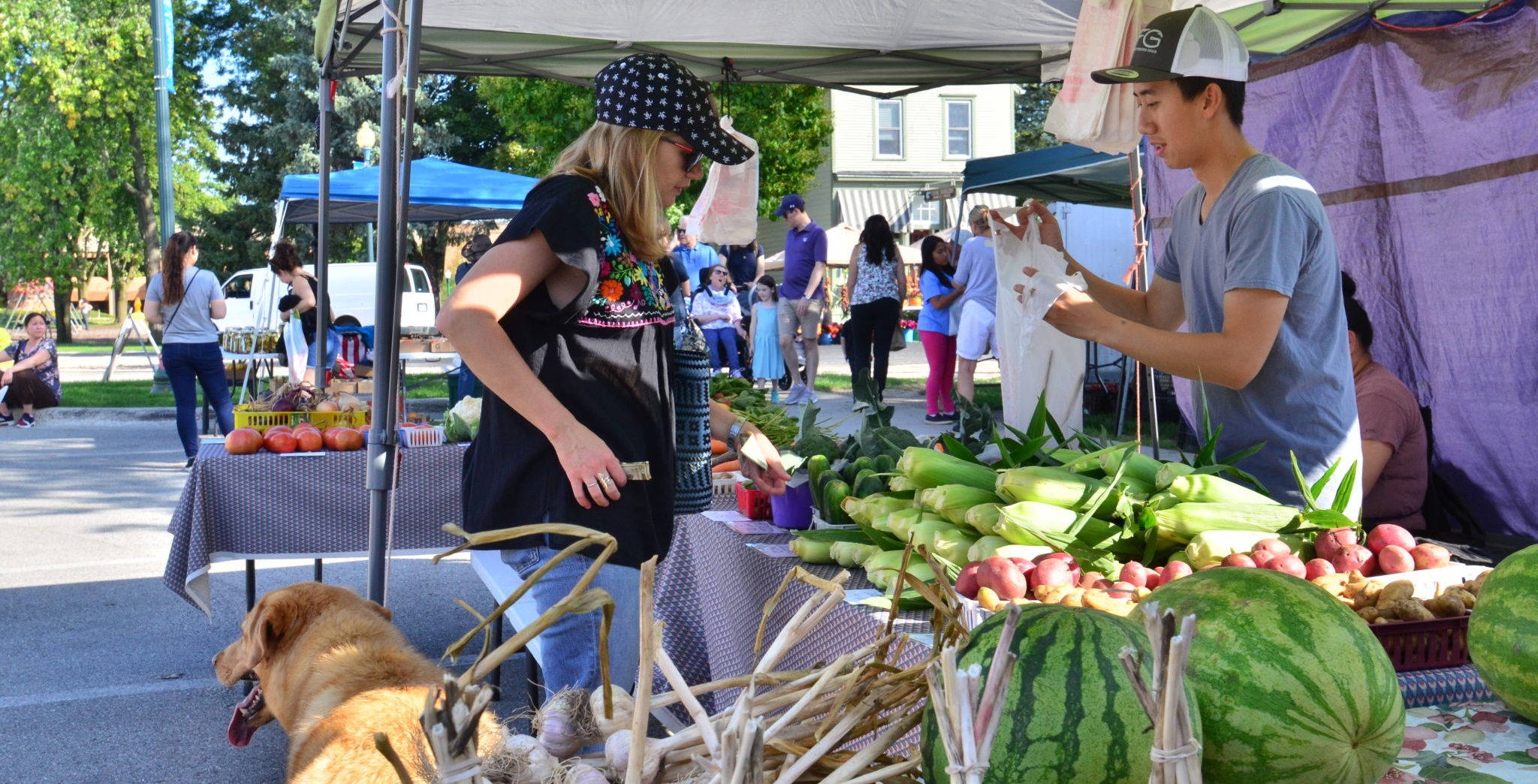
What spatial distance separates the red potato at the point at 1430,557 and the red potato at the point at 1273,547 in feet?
0.76

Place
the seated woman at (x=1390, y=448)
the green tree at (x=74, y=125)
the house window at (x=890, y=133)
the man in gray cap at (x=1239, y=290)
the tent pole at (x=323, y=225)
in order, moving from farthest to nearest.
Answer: the house window at (x=890, y=133) → the green tree at (x=74, y=125) → the tent pole at (x=323, y=225) → the seated woman at (x=1390, y=448) → the man in gray cap at (x=1239, y=290)

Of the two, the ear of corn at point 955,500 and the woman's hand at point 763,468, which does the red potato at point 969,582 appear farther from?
the woman's hand at point 763,468

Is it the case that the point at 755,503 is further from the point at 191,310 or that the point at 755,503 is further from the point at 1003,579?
Answer: the point at 191,310

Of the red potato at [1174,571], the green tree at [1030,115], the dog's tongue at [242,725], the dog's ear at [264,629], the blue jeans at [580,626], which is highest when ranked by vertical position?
the green tree at [1030,115]

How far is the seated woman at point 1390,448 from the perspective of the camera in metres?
4.48

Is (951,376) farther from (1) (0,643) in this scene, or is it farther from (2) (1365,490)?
(1) (0,643)

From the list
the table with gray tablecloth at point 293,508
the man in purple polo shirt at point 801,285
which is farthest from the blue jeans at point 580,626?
the man in purple polo shirt at point 801,285

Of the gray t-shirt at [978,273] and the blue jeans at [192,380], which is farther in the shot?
the gray t-shirt at [978,273]

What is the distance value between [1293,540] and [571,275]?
1.55m

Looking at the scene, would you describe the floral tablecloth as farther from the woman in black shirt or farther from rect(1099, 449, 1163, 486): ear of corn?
the woman in black shirt

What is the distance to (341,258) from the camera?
118ft

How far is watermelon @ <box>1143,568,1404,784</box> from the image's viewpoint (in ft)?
3.69

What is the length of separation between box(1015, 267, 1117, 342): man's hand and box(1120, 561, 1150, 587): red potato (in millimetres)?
602

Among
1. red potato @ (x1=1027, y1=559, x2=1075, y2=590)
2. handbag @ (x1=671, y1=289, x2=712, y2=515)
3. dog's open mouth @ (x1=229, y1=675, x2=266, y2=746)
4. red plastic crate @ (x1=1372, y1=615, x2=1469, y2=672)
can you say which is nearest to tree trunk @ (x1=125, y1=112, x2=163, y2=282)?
dog's open mouth @ (x1=229, y1=675, x2=266, y2=746)
